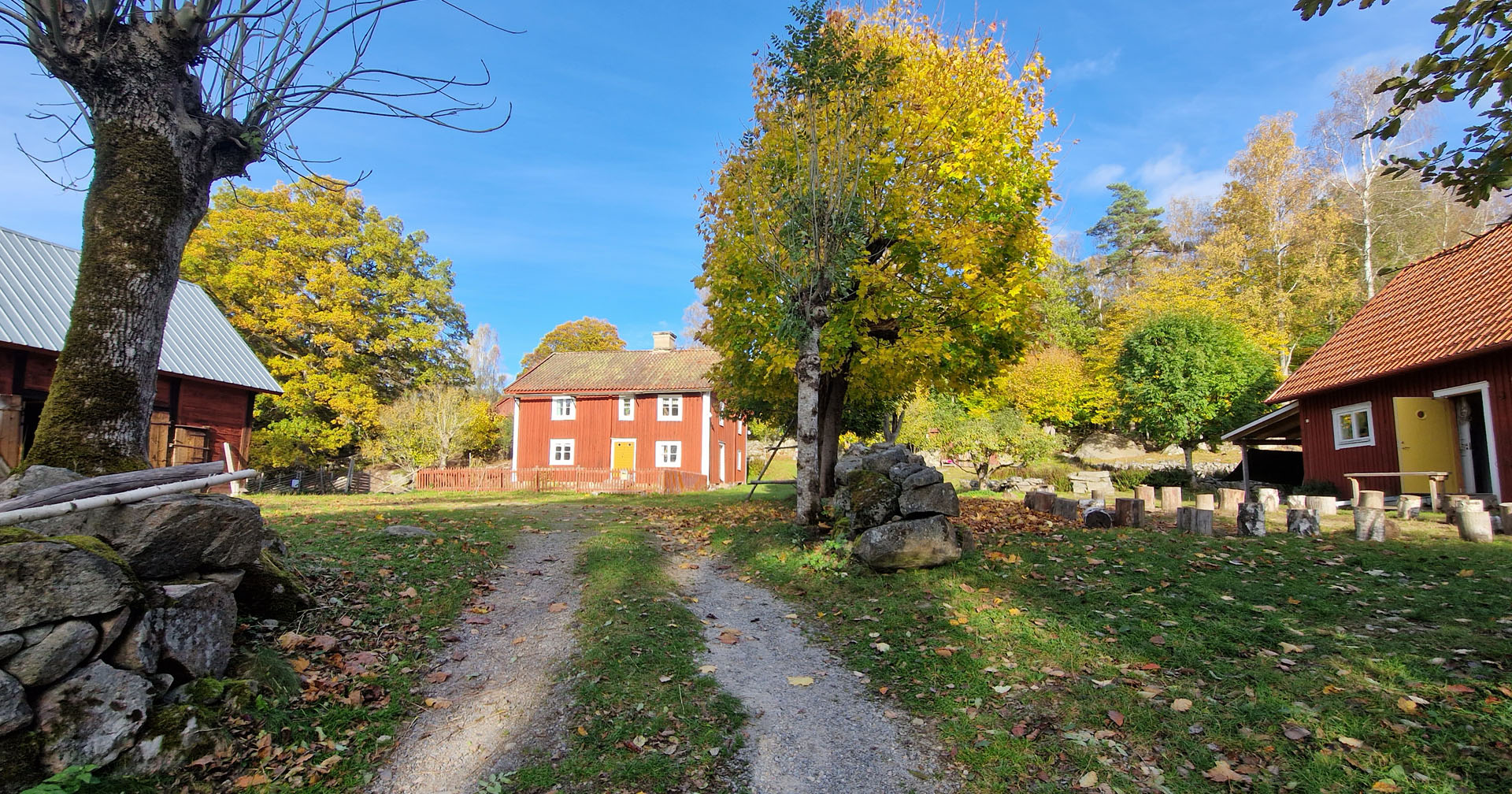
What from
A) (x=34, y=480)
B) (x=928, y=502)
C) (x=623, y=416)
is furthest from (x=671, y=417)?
(x=34, y=480)

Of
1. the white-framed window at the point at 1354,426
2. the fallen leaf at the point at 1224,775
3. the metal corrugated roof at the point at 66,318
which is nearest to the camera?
the fallen leaf at the point at 1224,775

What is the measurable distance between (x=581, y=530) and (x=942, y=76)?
9951 millimetres

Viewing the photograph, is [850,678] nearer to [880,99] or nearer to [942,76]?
[880,99]

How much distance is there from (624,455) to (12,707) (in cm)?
2826

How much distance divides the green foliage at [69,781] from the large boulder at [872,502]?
7.23m

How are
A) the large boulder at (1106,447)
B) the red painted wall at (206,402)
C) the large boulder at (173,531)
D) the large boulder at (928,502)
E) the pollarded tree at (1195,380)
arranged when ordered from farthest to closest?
the large boulder at (1106,447), the pollarded tree at (1195,380), the red painted wall at (206,402), the large boulder at (928,502), the large boulder at (173,531)

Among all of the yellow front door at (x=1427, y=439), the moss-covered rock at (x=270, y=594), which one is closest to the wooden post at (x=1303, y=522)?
the yellow front door at (x=1427, y=439)

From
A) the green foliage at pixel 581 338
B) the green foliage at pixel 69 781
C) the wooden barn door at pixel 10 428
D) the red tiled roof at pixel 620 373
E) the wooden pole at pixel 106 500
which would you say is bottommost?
the green foliage at pixel 69 781

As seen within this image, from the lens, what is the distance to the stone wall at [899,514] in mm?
8000

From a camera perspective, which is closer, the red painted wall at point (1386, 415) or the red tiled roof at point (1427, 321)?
the red painted wall at point (1386, 415)

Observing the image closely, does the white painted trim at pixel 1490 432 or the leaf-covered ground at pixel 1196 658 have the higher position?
the white painted trim at pixel 1490 432

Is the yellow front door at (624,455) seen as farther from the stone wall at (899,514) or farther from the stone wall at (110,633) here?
the stone wall at (110,633)

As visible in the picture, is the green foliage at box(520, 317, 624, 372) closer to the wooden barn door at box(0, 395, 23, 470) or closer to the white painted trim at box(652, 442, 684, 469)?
the white painted trim at box(652, 442, 684, 469)

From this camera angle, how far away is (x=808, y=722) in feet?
15.4
